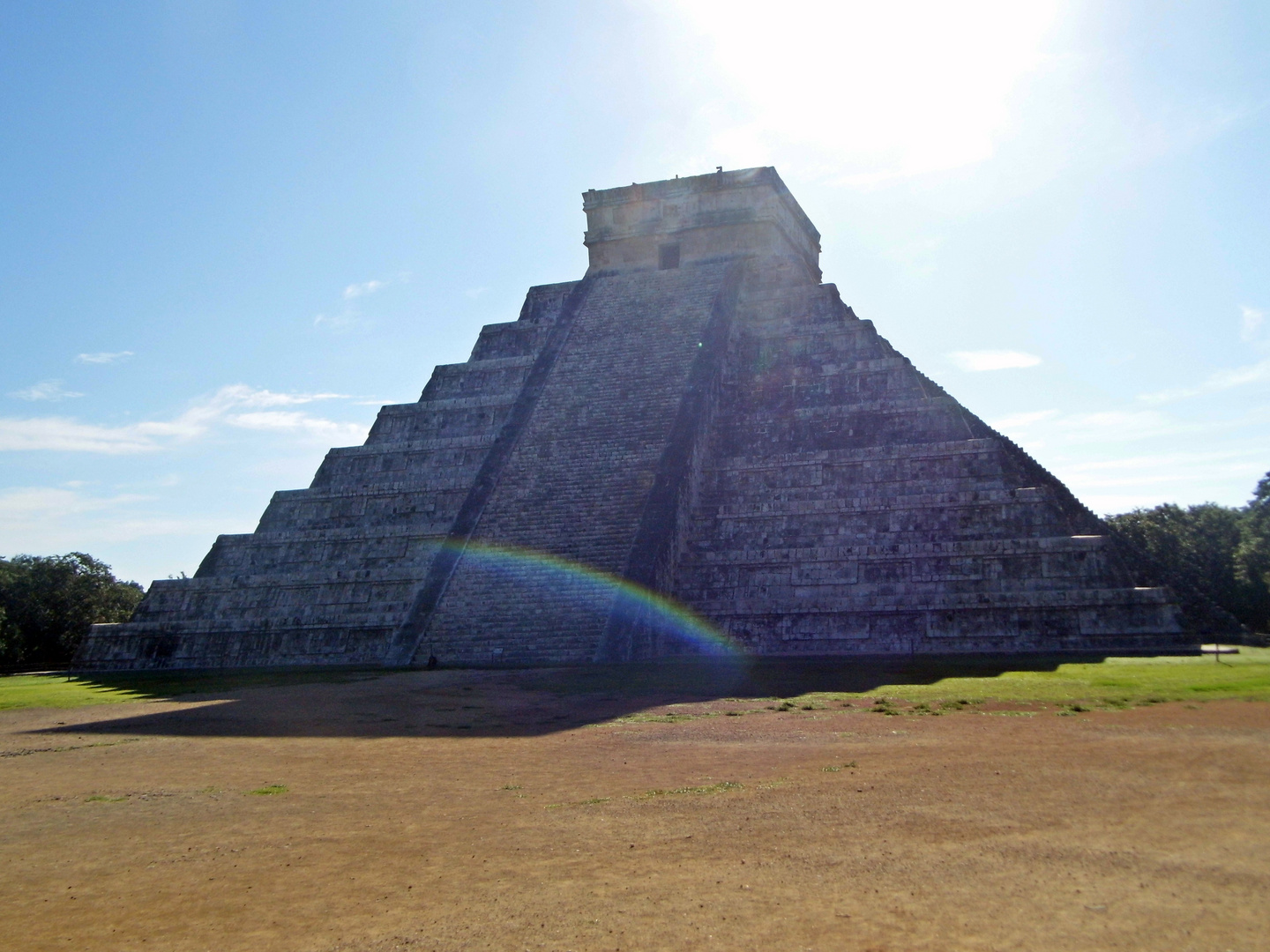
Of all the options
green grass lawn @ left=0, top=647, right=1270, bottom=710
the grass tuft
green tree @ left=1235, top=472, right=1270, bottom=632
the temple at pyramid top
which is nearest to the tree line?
green tree @ left=1235, top=472, right=1270, bottom=632

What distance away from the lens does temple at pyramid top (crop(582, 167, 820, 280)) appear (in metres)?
27.0

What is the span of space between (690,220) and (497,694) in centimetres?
1760

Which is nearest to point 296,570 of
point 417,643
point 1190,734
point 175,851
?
point 417,643

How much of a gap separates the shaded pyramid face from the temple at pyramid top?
0.32ft

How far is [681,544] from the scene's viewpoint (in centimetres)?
1856

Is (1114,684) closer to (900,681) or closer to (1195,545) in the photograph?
(900,681)

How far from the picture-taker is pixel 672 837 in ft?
19.4

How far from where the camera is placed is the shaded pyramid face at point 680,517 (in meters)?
16.3

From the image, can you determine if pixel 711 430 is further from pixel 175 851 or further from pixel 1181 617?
pixel 175 851

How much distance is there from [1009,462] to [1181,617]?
15.8 ft

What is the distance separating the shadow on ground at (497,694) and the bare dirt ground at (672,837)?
0.89 m

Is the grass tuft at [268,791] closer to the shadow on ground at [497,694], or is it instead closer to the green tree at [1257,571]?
the shadow on ground at [497,694]

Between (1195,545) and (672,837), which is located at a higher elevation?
(1195,545)

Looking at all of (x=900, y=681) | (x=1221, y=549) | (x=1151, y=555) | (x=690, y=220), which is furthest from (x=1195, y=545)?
(x=900, y=681)
